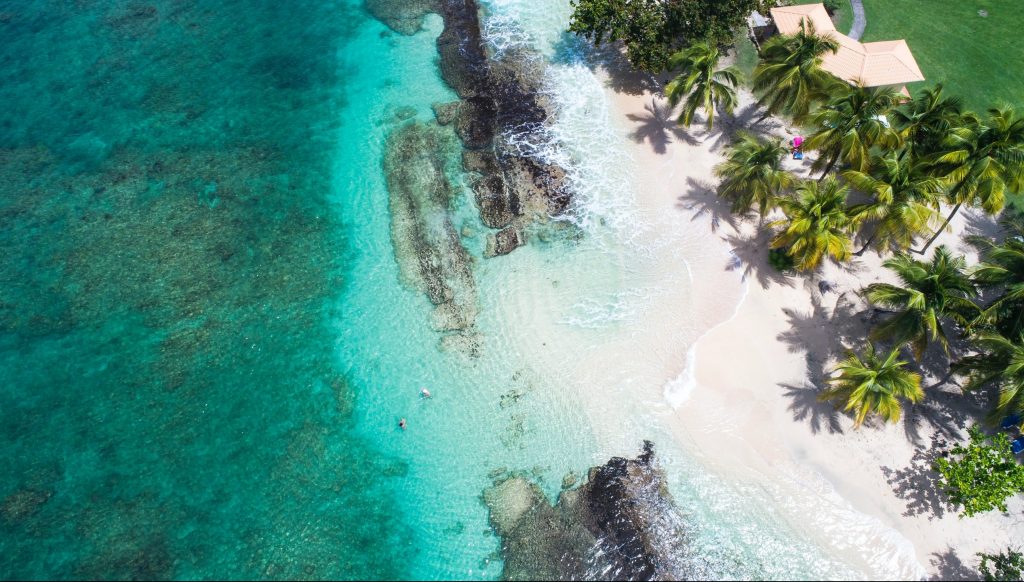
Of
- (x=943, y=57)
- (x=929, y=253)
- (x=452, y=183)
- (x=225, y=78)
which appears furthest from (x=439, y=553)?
(x=943, y=57)

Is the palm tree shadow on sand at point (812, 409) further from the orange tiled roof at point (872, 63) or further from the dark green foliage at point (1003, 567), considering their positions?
the orange tiled roof at point (872, 63)

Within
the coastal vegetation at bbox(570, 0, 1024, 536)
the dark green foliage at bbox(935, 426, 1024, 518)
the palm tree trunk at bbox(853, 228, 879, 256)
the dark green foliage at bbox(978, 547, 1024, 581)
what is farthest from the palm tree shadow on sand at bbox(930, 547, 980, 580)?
the palm tree trunk at bbox(853, 228, 879, 256)

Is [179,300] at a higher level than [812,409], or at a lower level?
lower

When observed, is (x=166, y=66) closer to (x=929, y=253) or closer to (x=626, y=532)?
(x=626, y=532)

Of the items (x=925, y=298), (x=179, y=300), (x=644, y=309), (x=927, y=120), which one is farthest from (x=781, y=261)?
(x=179, y=300)

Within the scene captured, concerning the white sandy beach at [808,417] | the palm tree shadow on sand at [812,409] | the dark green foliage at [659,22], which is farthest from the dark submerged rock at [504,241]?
the palm tree shadow on sand at [812,409]

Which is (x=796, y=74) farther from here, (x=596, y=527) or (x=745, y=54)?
(x=596, y=527)
